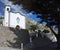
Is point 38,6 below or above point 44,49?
above

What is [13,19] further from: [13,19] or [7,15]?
[7,15]

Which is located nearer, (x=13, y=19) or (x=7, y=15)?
(x=7, y=15)

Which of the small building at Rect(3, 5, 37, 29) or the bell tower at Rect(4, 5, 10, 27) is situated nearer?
the bell tower at Rect(4, 5, 10, 27)

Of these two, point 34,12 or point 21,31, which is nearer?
point 34,12

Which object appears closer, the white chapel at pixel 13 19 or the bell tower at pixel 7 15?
the bell tower at pixel 7 15

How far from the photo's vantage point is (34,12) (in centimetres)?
1582

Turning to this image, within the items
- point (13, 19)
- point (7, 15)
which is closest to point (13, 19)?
point (13, 19)

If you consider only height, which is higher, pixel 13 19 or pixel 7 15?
pixel 7 15

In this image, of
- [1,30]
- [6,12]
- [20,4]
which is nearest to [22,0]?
[20,4]

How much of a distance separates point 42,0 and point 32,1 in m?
0.70

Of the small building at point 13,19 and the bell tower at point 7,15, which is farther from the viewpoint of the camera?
the small building at point 13,19

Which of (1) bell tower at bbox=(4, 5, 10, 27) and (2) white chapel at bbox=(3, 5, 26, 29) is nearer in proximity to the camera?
(1) bell tower at bbox=(4, 5, 10, 27)

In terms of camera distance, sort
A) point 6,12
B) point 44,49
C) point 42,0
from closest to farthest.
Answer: point 42,0 → point 44,49 → point 6,12

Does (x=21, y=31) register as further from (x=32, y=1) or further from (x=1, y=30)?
(x=32, y=1)
